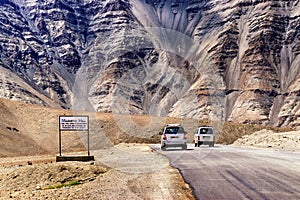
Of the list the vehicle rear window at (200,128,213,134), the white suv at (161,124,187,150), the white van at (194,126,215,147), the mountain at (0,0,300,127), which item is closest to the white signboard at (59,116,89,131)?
the white suv at (161,124,187,150)

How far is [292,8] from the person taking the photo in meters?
141

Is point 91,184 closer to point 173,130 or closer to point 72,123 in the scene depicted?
point 72,123

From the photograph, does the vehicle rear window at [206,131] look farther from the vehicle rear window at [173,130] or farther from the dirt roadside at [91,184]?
the dirt roadside at [91,184]

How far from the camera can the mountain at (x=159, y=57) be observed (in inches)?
4537

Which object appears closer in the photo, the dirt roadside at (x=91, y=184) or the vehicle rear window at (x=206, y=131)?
the dirt roadside at (x=91, y=184)

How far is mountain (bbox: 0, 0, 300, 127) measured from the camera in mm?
115250

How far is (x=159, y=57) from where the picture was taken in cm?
13138

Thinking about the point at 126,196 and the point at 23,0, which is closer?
the point at 126,196

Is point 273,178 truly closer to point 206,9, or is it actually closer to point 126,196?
point 126,196

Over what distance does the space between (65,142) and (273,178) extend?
41704mm

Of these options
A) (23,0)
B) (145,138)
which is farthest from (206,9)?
(145,138)

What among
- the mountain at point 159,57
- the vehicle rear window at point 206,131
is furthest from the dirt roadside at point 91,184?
the mountain at point 159,57

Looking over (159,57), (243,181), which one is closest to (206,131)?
(243,181)

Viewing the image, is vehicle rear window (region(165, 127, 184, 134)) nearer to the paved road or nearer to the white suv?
the white suv
